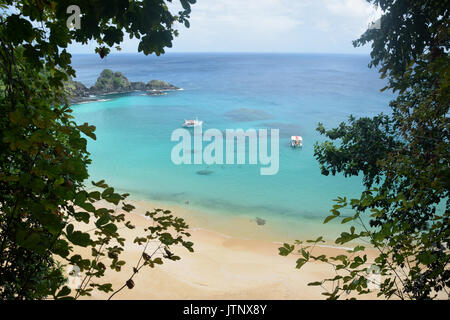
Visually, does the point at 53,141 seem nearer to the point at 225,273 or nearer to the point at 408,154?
the point at 408,154

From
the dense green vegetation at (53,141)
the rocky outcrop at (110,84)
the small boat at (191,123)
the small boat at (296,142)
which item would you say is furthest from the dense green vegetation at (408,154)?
the rocky outcrop at (110,84)

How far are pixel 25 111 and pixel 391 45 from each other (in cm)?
404

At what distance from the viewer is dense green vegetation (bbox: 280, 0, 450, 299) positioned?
5.60 feet

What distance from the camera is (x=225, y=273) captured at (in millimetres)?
8367

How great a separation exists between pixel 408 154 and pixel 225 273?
250 inches

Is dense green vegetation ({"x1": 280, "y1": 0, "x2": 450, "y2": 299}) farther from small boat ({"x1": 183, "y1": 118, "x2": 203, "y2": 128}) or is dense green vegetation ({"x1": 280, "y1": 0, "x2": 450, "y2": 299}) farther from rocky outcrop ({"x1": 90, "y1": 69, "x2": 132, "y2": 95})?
rocky outcrop ({"x1": 90, "y1": 69, "x2": 132, "y2": 95})

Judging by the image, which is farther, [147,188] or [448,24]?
[147,188]

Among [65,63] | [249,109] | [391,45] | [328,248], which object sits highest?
[391,45]

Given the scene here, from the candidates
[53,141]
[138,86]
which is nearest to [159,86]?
[138,86]

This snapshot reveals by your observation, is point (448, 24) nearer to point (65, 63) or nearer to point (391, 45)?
point (391, 45)

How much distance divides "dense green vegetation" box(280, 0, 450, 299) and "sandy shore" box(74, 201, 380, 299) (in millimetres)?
3997

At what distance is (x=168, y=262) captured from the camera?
28.6ft

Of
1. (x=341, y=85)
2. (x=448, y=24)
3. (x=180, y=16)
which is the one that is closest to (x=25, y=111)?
(x=180, y=16)

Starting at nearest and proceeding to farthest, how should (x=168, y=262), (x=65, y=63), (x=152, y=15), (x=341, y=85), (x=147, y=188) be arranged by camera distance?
(x=152, y=15)
(x=65, y=63)
(x=168, y=262)
(x=147, y=188)
(x=341, y=85)
